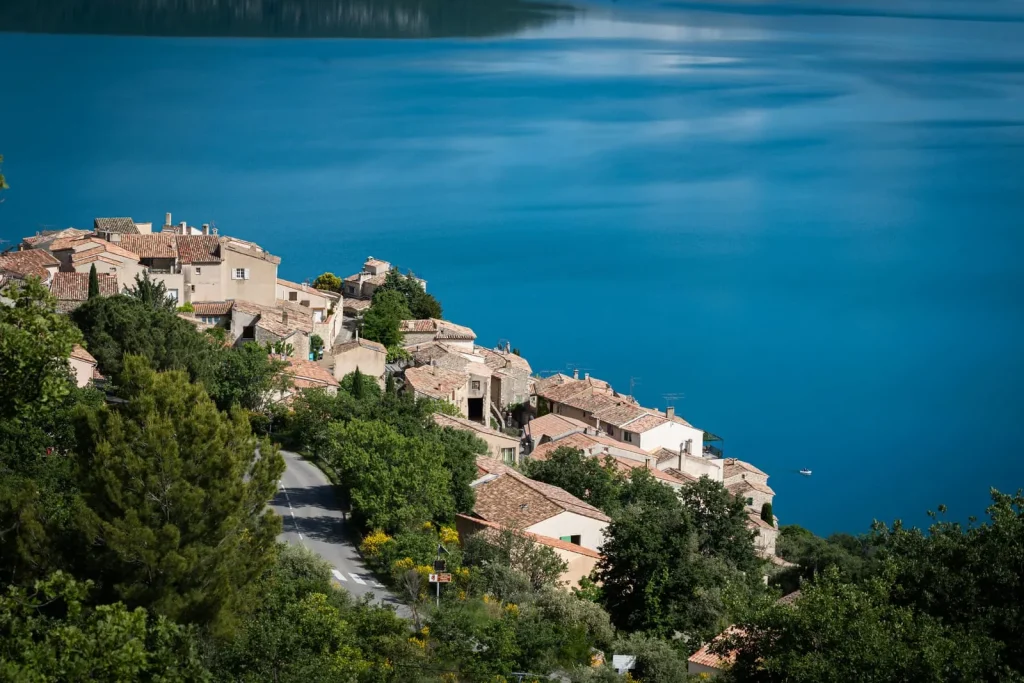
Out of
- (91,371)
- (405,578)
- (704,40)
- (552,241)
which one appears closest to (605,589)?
(405,578)

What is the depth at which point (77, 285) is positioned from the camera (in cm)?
1927

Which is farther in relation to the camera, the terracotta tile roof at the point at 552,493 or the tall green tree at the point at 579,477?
the tall green tree at the point at 579,477

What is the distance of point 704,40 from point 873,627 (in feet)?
263

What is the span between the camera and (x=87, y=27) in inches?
2709

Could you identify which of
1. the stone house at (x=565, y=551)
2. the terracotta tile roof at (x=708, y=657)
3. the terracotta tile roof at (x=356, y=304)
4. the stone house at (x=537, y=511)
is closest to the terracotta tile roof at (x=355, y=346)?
the terracotta tile roof at (x=356, y=304)

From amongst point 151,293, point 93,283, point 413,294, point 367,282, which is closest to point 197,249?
point 151,293

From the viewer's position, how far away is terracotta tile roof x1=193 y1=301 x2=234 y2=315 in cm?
2067

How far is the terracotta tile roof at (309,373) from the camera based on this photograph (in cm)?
1872

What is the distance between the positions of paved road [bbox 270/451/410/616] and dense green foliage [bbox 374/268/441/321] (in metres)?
11.1

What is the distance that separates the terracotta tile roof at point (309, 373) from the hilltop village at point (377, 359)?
1.5 inches

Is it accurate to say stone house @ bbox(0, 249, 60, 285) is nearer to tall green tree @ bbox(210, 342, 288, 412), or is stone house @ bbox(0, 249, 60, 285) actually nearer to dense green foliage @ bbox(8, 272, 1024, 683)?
tall green tree @ bbox(210, 342, 288, 412)

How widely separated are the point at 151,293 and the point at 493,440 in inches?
205

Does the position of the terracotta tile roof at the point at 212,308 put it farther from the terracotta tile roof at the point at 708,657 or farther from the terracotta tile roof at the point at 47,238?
the terracotta tile roof at the point at 708,657

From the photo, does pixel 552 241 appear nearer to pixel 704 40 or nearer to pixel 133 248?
pixel 133 248
